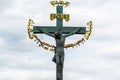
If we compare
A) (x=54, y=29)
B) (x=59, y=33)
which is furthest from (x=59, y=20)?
(x=59, y=33)

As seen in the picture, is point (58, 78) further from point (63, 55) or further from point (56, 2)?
point (56, 2)

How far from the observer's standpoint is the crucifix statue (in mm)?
37125

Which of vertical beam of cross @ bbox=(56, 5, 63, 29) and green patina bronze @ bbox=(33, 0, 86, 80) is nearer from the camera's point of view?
green patina bronze @ bbox=(33, 0, 86, 80)

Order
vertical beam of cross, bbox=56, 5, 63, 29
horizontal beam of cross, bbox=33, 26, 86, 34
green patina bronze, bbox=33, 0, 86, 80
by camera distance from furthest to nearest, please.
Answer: vertical beam of cross, bbox=56, 5, 63, 29
horizontal beam of cross, bbox=33, 26, 86, 34
green patina bronze, bbox=33, 0, 86, 80

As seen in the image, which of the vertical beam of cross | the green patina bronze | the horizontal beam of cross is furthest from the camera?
the vertical beam of cross

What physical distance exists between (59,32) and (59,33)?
6 cm

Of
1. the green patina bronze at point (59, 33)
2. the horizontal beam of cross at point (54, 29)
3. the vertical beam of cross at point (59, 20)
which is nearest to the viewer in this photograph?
the green patina bronze at point (59, 33)

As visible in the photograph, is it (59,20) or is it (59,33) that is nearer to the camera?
(59,33)

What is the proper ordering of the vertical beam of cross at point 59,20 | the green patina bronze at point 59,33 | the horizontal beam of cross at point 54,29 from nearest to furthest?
the green patina bronze at point 59,33 < the horizontal beam of cross at point 54,29 < the vertical beam of cross at point 59,20

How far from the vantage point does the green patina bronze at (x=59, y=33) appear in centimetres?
3709

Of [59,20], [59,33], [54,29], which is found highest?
[59,20]

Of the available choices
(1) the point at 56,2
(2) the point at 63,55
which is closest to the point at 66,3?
(1) the point at 56,2

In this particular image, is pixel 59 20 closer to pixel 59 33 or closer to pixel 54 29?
pixel 54 29

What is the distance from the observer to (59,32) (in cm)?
3731
